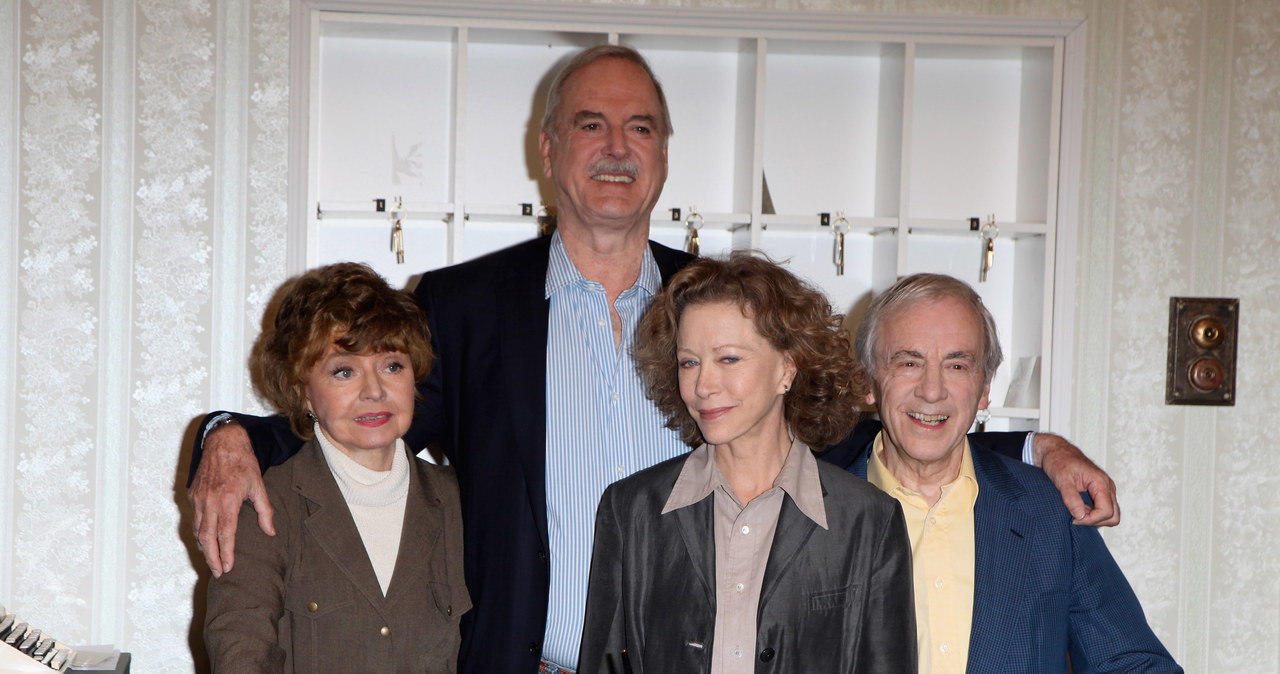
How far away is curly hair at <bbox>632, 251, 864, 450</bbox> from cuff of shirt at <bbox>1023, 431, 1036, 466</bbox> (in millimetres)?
434

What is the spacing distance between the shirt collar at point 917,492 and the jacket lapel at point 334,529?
949 mm

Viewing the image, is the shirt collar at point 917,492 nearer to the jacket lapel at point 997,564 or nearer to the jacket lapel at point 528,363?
the jacket lapel at point 997,564

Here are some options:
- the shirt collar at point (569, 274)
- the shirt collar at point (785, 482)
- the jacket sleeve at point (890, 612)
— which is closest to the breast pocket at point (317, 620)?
the shirt collar at point (785, 482)

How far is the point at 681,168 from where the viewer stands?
328 centimetres

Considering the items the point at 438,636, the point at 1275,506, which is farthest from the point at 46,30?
the point at 1275,506

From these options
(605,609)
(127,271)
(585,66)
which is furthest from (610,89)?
(127,271)

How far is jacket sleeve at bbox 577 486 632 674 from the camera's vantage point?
1.75 metres

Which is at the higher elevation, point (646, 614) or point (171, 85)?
point (171, 85)

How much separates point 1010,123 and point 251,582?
2674 millimetres

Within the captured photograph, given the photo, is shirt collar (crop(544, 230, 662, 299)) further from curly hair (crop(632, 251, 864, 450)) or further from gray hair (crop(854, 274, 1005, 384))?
gray hair (crop(854, 274, 1005, 384))

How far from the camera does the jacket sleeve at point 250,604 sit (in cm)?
166

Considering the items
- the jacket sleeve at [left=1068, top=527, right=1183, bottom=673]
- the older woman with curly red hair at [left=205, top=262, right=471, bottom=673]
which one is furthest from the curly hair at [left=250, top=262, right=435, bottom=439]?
the jacket sleeve at [left=1068, top=527, right=1183, bottom=673]

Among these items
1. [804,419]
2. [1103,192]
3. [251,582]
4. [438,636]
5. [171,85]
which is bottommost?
[438,636]

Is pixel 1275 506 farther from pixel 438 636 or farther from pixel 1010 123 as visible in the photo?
pixel 438 636
